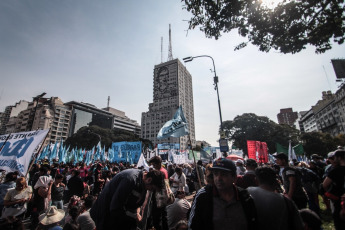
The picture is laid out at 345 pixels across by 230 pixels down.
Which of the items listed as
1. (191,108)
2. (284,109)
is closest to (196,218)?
(191,108)

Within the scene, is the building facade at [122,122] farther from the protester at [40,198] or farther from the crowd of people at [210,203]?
the crowd of people at [210,203]

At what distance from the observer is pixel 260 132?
4712 cm

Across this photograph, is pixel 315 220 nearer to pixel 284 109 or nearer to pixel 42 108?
pixel 42 108

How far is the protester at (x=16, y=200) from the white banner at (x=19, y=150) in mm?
736

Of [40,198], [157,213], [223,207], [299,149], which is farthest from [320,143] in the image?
[40,198]

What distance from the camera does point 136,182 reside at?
2.77 m

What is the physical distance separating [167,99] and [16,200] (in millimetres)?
108288

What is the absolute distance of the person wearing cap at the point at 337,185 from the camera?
3.27 metres

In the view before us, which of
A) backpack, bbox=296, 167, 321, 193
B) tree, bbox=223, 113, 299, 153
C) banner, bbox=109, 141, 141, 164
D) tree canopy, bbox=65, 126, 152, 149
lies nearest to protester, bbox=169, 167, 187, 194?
backpack, bbox=296, 167, 321, 193

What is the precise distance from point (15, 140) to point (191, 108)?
121145 mm

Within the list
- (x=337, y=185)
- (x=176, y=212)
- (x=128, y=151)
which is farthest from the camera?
(x=128, y=151)

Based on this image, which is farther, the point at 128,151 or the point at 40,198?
the point at 128,151

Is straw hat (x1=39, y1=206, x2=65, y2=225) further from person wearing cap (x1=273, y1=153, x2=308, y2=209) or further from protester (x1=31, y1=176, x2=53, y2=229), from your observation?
person wearing cap (x1=273, y1=153, x2=308, y2=209)

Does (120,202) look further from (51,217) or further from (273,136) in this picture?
(273,136)
